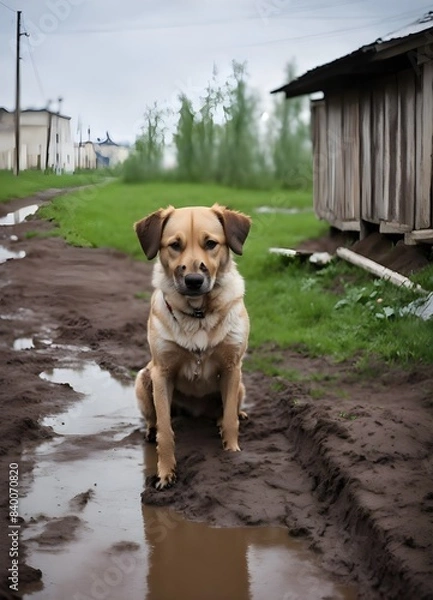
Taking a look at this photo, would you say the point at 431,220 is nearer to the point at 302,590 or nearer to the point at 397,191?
the point at 397,191

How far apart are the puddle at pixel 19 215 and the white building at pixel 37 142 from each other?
0.65 metres

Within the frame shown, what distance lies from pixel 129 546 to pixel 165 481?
711 mm

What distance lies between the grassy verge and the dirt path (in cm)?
29

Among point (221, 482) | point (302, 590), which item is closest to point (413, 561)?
point (302, 590)

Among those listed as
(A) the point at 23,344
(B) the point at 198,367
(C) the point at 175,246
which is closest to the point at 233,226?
(C) the point at 175,246

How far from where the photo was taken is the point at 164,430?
461 cm

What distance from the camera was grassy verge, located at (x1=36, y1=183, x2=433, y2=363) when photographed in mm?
6152

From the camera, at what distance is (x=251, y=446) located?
500 cm

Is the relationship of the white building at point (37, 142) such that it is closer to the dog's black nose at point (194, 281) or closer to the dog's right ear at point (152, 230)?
the dog's right ear at point (152, 230)

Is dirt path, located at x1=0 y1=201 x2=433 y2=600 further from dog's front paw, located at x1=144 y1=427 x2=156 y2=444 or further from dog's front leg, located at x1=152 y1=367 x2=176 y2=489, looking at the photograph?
dog's front paw, located at x1=144 y1=427 x2=156 y2=444

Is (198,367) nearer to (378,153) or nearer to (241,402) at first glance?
(241,402)

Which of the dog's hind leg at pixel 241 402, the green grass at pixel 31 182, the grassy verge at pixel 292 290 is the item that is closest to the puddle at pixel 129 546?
the dog's hind leg at pixel 241 402

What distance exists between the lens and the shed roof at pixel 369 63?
740 cm

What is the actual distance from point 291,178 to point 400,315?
206 centimetres
